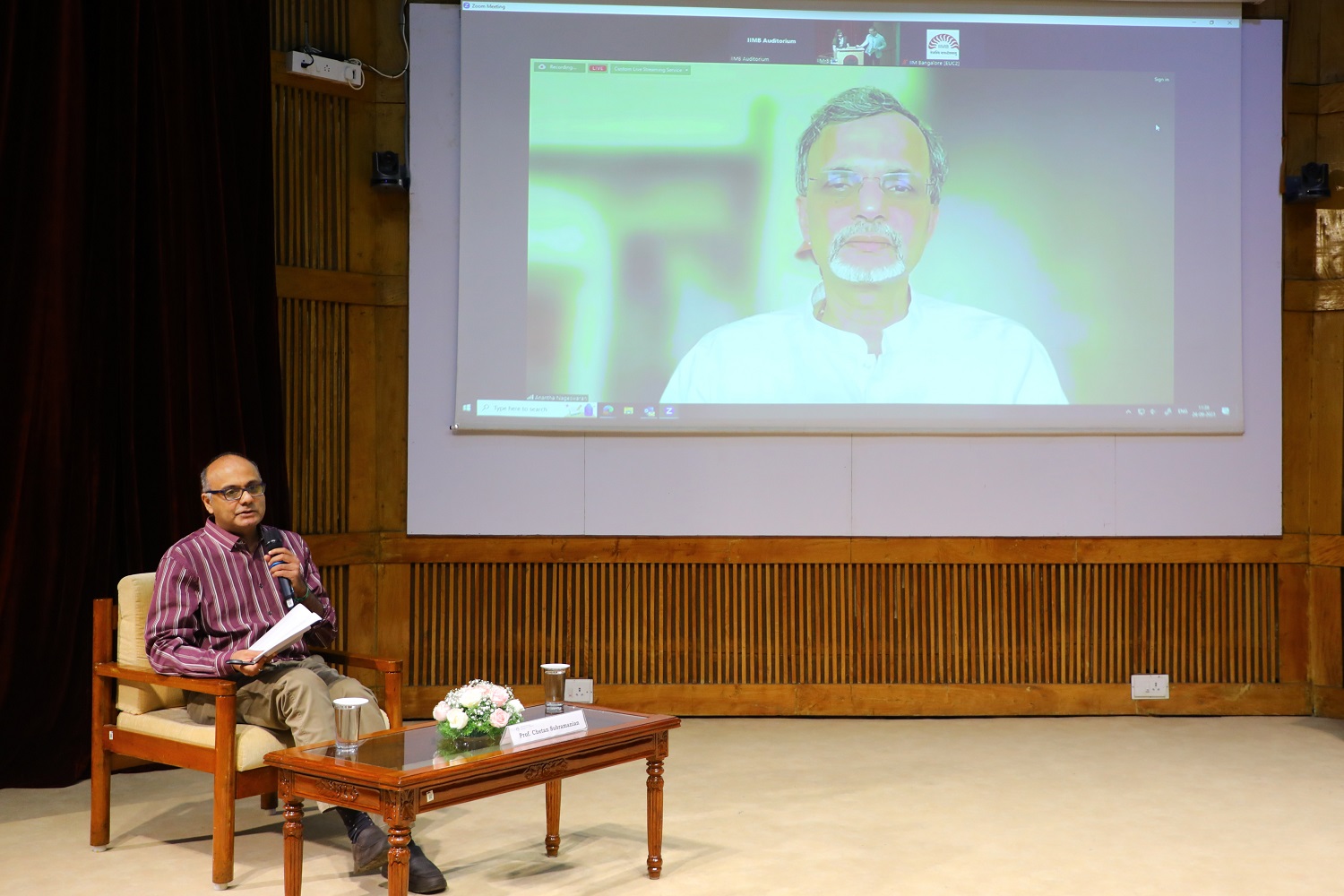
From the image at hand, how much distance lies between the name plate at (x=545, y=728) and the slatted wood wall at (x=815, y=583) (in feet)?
7.24

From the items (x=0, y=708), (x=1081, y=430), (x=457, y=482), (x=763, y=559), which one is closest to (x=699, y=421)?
(x=763, y=559)

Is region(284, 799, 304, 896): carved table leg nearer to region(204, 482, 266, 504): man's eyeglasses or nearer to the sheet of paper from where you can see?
the sheet of paper

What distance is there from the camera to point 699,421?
5340 millimetres

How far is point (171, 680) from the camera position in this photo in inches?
132

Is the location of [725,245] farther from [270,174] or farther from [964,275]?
[270,174]

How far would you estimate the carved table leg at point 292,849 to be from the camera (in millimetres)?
2834

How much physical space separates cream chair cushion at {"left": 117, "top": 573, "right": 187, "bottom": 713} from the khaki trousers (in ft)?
0.37

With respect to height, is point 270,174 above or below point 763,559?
above

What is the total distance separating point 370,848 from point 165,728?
753 millimetres

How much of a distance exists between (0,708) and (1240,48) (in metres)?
5.77

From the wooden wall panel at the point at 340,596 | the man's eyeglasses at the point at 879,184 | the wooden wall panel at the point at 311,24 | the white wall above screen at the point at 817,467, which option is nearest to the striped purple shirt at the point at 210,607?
the wooden wall panel at the point at 340,596

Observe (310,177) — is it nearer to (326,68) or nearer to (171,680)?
(326,68)

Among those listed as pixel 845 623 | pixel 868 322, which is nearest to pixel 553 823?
pixel 845 623

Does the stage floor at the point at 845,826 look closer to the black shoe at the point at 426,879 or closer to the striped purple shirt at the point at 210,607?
the black shoe at the point at 426,879
